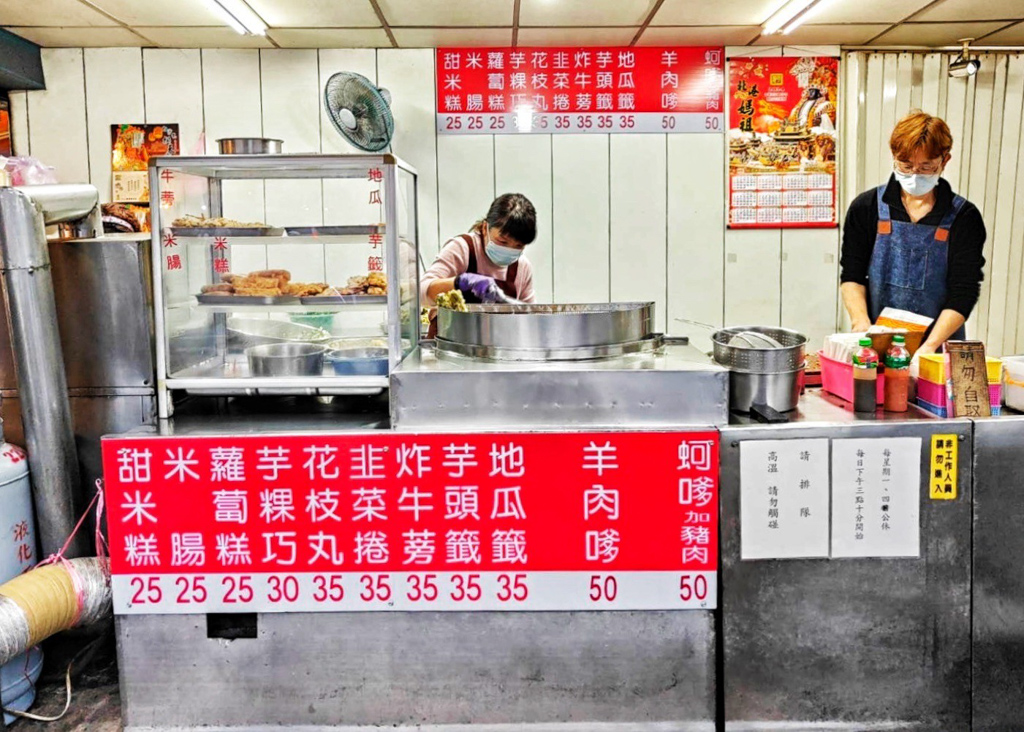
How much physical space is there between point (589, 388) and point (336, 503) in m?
0.79

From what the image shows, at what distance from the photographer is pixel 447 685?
2.25 metres

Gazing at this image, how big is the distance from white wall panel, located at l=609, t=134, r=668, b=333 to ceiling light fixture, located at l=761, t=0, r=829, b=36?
0.84 metres

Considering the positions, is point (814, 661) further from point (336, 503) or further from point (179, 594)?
point (179, 594)

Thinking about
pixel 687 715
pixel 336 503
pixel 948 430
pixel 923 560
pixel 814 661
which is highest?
pixel 948 430

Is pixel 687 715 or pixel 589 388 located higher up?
pixel 589 388

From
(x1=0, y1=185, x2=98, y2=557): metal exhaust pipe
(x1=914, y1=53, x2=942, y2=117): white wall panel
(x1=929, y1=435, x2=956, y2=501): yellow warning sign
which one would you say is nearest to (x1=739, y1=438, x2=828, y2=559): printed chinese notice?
(x1=929, y1=435, x2=956, y2=501): yellow warning sign

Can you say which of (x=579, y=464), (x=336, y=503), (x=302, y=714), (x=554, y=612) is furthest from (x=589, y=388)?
(x=302, y=714)

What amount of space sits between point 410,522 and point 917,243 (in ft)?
7.63

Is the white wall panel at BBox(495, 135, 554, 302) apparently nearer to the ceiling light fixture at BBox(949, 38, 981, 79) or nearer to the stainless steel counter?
the ceiling light fixture at BBox(949, 38, 981, 79)

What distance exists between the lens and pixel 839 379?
2.52 metres

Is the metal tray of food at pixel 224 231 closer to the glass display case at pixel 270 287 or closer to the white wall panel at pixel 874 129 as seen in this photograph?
the glass display case at pixel 270 287

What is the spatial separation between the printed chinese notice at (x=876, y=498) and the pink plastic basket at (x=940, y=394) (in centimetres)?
17

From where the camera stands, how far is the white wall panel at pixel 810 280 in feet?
15.9

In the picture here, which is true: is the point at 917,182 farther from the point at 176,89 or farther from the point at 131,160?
the point at 131,160
